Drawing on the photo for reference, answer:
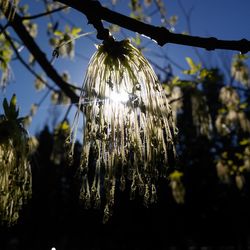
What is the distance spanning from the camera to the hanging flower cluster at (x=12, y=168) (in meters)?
1.81

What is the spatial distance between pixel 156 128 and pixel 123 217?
27074 millimetres

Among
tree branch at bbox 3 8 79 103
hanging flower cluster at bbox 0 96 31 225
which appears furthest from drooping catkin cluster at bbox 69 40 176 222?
tree branch at bbox 3 8 79 103

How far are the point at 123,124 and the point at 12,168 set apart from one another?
0.63 m

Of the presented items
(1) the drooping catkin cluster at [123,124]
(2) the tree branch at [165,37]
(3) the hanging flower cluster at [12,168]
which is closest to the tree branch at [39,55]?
(3) the hanging flower cluster at [12,168]

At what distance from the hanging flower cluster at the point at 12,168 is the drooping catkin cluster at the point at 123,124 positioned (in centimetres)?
47

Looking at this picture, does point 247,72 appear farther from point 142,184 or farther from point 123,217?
point 123,217

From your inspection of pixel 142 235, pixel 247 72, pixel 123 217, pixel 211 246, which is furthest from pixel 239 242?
pixel 247 72

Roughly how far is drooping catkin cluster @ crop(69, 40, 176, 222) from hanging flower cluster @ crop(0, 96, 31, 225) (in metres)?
0.47

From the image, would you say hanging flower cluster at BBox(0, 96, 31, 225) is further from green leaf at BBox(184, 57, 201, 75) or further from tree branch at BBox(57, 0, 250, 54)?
green leaf at BBox(184, 57, 201, 75)

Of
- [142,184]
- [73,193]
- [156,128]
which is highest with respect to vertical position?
[73,193]

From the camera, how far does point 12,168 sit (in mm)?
1842

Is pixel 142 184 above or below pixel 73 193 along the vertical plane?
below

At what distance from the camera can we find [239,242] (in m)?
29.2

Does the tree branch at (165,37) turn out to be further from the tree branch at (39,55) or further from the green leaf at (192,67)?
the green leaf at (192,67)
